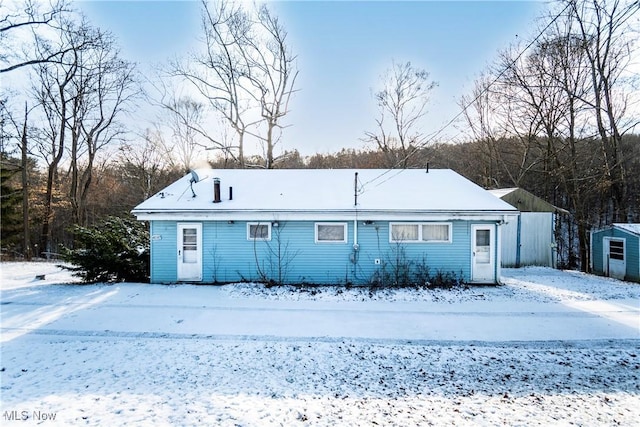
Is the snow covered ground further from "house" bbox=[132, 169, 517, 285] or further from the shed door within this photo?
the shed door

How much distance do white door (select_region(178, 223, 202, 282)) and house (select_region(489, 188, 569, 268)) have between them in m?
12.9

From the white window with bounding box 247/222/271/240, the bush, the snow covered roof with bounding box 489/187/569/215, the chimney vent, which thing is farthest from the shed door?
the bush

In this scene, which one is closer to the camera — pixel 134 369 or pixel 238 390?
pixel 238 390

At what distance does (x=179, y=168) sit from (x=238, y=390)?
83.2 feet

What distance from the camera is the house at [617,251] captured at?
12.2 m

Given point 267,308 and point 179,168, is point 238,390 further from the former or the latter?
point 179,168

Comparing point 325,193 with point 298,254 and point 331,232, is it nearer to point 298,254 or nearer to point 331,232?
point 331,232

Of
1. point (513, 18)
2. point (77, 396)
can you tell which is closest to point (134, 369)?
point (77, 396)

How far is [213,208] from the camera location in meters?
11.1

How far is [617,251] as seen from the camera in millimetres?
13078

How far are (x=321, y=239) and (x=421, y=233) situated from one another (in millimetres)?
3121

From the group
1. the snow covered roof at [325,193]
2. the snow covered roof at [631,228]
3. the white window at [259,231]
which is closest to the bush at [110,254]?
the snow covered roof at [325,193]

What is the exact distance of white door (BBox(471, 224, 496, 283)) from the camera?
11047 mm

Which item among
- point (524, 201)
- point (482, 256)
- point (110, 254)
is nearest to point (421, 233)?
point (482, 256)
